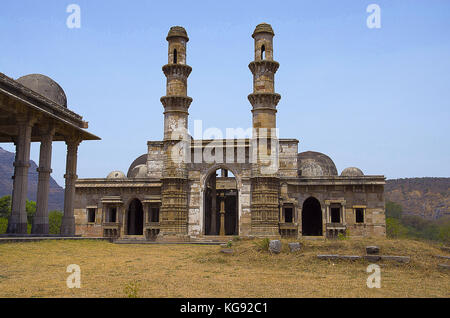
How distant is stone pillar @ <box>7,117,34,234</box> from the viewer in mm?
24656

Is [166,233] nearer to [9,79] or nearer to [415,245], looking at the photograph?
[9,79]

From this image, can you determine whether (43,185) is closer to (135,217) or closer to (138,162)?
(135,217)

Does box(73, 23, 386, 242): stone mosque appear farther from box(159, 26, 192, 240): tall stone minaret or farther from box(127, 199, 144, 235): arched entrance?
box(127, 199, 144, 235): arched entrance

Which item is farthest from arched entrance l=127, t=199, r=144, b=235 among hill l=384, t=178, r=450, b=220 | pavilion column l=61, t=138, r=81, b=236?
hill l=384, t=178, r=450, b=220

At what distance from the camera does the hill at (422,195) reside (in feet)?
321

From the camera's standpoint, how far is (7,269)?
13.7 metres

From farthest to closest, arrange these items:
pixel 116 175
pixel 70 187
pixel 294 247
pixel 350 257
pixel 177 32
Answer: pixel 116 175 → pixel 177 32 → pixel 70 187 → pixel 294 247 → pixel 350 257

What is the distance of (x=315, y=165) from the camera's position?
4216cm

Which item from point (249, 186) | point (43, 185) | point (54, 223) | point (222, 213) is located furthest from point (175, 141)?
point (54, 223)

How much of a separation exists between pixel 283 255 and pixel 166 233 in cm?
2020

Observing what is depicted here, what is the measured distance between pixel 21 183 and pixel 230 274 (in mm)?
16392

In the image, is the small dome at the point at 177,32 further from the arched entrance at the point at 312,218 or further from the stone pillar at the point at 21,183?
the arched entrance at the point at 312,218
